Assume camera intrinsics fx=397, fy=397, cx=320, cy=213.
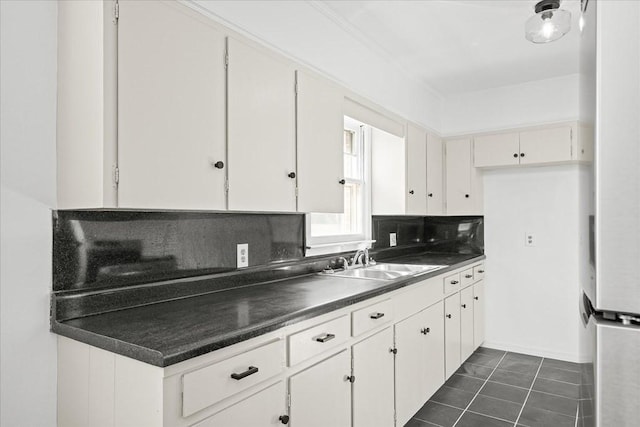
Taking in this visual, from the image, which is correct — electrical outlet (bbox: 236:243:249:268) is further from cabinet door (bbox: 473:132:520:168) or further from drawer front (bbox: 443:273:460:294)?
cabinet door (bbox: 473:132:520:168)

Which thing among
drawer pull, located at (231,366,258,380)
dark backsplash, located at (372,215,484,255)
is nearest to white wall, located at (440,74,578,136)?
dark backsplash, located at (372,215,484,255)

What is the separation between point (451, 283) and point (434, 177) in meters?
1.21

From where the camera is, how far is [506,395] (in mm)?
3012

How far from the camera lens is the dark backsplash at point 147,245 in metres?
1.48

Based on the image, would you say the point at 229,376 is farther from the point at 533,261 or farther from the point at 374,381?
the point at 533,261

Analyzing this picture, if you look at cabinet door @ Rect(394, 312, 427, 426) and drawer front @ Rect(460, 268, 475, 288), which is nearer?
cabinet door @ Rect(394, 312, 427, 426)

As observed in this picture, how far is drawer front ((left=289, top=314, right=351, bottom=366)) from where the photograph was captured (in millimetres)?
1521

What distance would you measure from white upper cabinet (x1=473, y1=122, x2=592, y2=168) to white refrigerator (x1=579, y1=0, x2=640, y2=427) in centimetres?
336

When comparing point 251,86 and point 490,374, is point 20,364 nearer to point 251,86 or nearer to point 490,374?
point 251,86

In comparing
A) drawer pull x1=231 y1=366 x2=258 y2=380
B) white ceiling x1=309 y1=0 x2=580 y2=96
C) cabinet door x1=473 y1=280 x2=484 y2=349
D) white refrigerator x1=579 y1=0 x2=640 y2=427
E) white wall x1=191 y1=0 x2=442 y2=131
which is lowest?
cabinet door x1=473 y1=280 x2=484 y2=349

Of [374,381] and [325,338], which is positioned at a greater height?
[325,338]

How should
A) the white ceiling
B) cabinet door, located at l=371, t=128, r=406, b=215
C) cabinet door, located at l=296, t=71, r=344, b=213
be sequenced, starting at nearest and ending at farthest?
cabinet door, located at l=296, t=71, r=344, b=213 → the white ceiling → cabinet door, located at l=371, t=128, r=406, b=215

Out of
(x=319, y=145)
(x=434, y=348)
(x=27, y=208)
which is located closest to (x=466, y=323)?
(x=434, y=348)

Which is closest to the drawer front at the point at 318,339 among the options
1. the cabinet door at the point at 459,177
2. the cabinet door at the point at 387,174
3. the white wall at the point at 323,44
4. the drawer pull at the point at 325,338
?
the drawer pull at the point at 325,338
